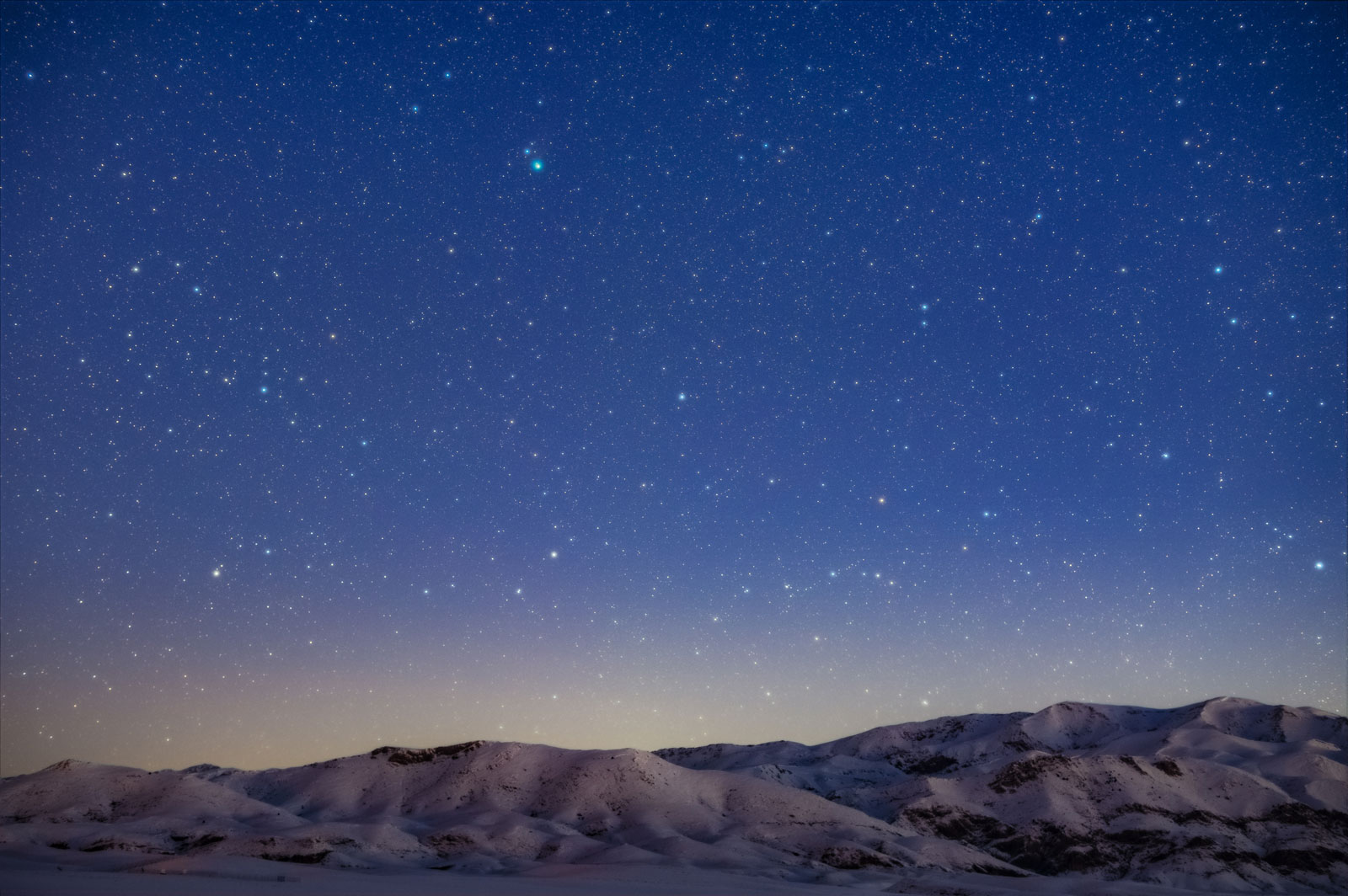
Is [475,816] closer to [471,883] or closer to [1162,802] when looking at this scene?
[471,883]

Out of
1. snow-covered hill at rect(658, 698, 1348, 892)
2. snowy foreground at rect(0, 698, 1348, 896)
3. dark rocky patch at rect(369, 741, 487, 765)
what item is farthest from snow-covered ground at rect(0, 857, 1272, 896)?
dark rocky patch at rect(369, 741, 487, 765)

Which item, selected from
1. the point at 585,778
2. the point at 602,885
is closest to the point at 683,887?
the point at 602,885

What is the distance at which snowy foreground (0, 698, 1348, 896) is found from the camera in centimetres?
7538

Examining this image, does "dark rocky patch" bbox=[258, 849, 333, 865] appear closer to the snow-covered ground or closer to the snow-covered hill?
the snow-covered ground

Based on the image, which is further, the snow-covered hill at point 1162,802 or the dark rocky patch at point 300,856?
the snow-covered hill at point 1162,802

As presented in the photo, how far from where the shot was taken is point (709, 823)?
Result: 10388cm

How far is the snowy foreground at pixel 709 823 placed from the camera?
75.4m

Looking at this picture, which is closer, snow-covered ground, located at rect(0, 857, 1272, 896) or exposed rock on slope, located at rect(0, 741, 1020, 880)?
snow-covered ground, located at rect(0, 857, 1272, 896)

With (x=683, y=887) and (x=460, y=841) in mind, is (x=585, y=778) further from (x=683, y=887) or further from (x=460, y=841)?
(x=683, y=887)

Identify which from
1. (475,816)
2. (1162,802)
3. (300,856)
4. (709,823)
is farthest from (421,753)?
(1162,802)

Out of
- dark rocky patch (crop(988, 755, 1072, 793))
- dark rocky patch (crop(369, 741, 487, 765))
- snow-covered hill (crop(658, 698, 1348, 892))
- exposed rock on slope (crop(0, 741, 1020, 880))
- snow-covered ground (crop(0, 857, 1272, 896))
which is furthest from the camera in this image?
dark rocky patch (crop(988, 755, 1072, 793))

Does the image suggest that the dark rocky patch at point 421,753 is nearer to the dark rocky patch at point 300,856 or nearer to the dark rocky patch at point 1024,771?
the dark rocky patch at point 300,856

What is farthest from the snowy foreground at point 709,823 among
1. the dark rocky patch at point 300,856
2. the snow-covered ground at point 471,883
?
the snow-covered ground at point 471,883

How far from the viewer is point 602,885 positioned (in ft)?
169
